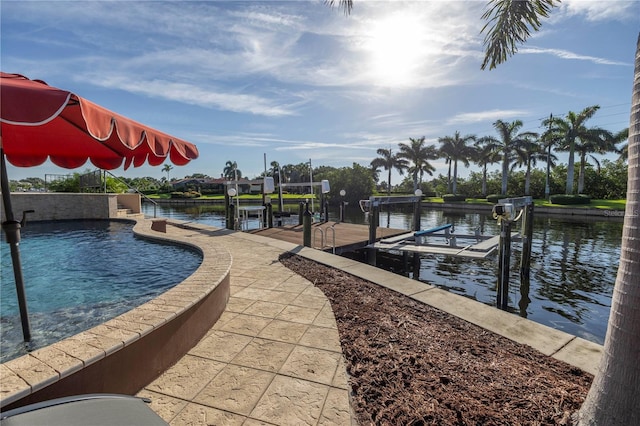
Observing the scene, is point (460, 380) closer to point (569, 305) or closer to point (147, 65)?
point (569, 305)

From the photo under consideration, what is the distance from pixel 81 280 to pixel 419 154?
47685mm

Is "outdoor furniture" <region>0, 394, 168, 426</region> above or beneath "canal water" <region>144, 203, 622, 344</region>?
above

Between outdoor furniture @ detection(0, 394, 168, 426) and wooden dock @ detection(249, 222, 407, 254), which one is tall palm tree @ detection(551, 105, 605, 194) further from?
outdoor furniture @ detection(0, 394, 168, 426)

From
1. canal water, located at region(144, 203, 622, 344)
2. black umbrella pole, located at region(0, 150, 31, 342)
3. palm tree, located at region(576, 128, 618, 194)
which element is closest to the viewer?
black umbrella pole, located at region(0, 150, 31, 342)

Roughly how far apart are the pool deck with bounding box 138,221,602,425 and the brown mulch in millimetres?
168

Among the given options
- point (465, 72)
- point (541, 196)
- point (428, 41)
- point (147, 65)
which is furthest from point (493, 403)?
point (541, 196)

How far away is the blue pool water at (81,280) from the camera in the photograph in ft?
11.8

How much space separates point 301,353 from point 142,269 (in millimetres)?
4390

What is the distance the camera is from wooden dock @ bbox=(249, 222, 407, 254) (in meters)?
10.4

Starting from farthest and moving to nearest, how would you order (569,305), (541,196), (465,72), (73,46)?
(541,196) < (569,305) < (465,72) < (73,46)

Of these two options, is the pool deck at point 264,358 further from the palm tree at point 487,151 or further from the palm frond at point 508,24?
the palm tree at point 487,151

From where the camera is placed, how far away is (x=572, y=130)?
34.2m

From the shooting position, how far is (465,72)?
7070mm

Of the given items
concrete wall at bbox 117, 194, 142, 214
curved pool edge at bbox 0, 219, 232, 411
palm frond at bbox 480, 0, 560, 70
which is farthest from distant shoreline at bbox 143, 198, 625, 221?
curved pool edge at bbox 0, 219, 232, 411
